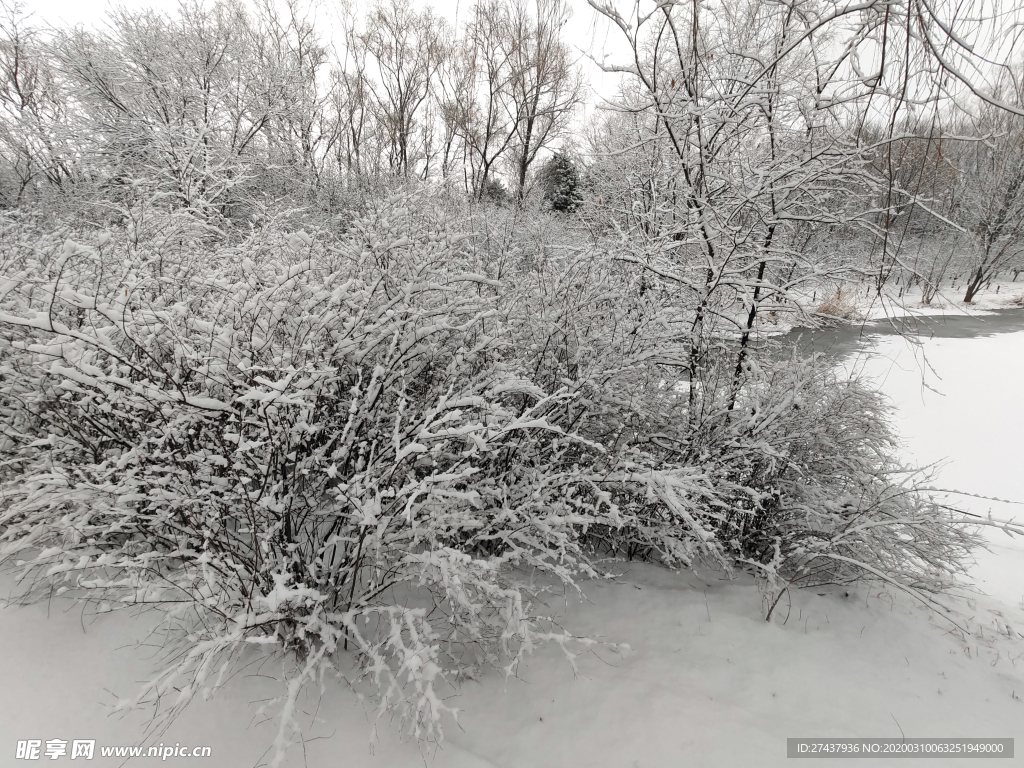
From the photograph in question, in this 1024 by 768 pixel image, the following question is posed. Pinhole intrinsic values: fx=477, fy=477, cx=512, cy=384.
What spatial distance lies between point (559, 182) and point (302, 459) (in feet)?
79.5

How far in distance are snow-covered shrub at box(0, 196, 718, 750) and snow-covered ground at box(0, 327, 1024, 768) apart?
0.19 metres

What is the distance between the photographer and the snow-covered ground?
7.63ft

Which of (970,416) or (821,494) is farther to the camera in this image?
(970,416)

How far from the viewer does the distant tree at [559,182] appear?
22125 mm

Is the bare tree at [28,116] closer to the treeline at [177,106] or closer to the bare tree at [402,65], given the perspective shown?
the treeline at [177,106]

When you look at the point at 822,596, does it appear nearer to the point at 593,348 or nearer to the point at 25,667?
the point at 593,348

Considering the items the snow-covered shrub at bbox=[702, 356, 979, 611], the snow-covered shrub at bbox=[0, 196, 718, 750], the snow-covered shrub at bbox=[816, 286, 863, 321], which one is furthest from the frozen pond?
the snow-covered shrub at bbox=[0, 196, 718, 750]

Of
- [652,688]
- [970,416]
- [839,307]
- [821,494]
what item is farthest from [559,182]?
[652,688]

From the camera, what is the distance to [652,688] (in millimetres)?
2828

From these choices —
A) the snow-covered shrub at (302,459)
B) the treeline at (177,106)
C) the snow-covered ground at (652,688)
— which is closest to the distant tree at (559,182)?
the treeline at (177,106)

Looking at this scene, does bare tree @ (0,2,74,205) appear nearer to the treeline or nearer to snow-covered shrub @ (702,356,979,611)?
the treeline

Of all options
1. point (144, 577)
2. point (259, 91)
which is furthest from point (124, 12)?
point (144, 577)

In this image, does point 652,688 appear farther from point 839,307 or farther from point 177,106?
point 177,106

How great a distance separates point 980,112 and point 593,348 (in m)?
2.22
